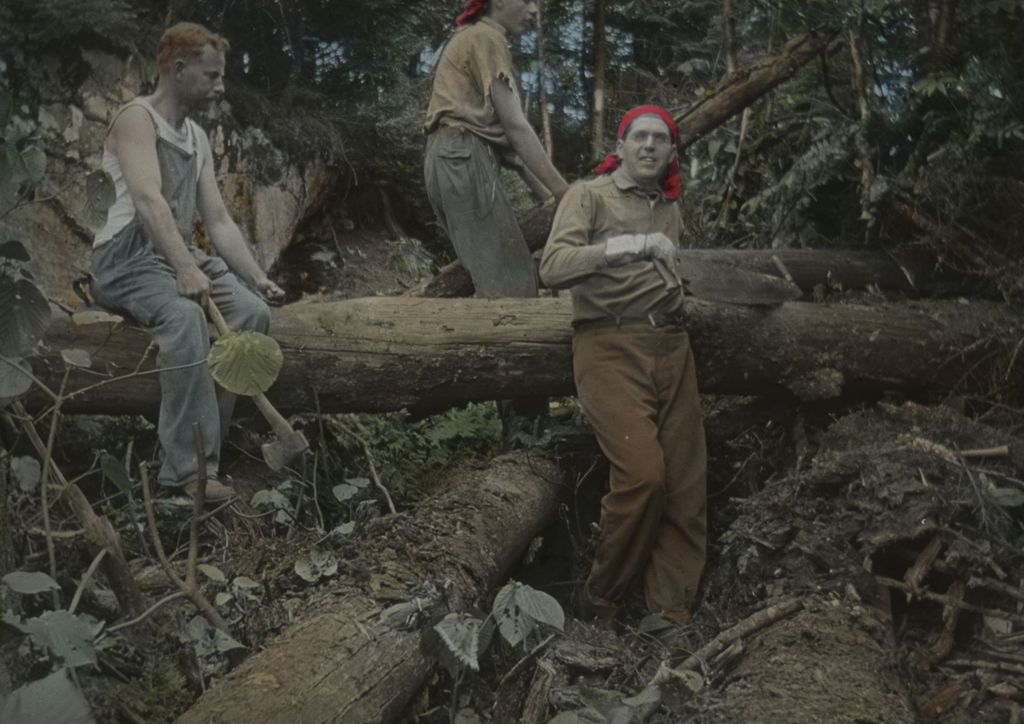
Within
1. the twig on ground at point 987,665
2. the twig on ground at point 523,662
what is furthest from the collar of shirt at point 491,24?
the twig on ground at point 987,665

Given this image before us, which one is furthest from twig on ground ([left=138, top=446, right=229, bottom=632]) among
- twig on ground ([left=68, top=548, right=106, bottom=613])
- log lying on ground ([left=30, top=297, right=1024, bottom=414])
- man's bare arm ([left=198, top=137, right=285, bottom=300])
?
man's bare arm ([left=198, top=137, right=285, bottom=300])

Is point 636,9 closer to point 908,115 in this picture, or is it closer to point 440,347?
point 908,115

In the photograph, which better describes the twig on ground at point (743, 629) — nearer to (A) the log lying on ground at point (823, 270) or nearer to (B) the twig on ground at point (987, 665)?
(B) the twig on ground at point (987, 665)

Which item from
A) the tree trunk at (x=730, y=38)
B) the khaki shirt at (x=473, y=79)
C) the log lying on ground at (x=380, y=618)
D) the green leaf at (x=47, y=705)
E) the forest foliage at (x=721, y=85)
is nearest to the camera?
the green leaf at (x=47, y=705)

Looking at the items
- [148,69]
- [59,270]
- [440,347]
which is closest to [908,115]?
[440,347]

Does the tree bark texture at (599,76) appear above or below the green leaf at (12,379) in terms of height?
above

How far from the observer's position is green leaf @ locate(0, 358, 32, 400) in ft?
9.97

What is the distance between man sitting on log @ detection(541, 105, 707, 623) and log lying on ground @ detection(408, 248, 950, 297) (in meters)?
1.78

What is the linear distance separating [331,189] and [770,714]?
5.91m

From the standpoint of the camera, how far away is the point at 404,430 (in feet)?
17.8

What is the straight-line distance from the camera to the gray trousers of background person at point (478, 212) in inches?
215

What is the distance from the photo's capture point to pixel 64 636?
8.71ft

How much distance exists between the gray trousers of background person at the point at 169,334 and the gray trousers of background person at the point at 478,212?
1.66m

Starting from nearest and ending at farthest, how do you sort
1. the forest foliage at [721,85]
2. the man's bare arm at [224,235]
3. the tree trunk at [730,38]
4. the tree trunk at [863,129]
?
the man's bare arm at [224,235] → the forest foliage at [721,85] → the tree trunk at [863,129] → the tree trunk at [730,38]
